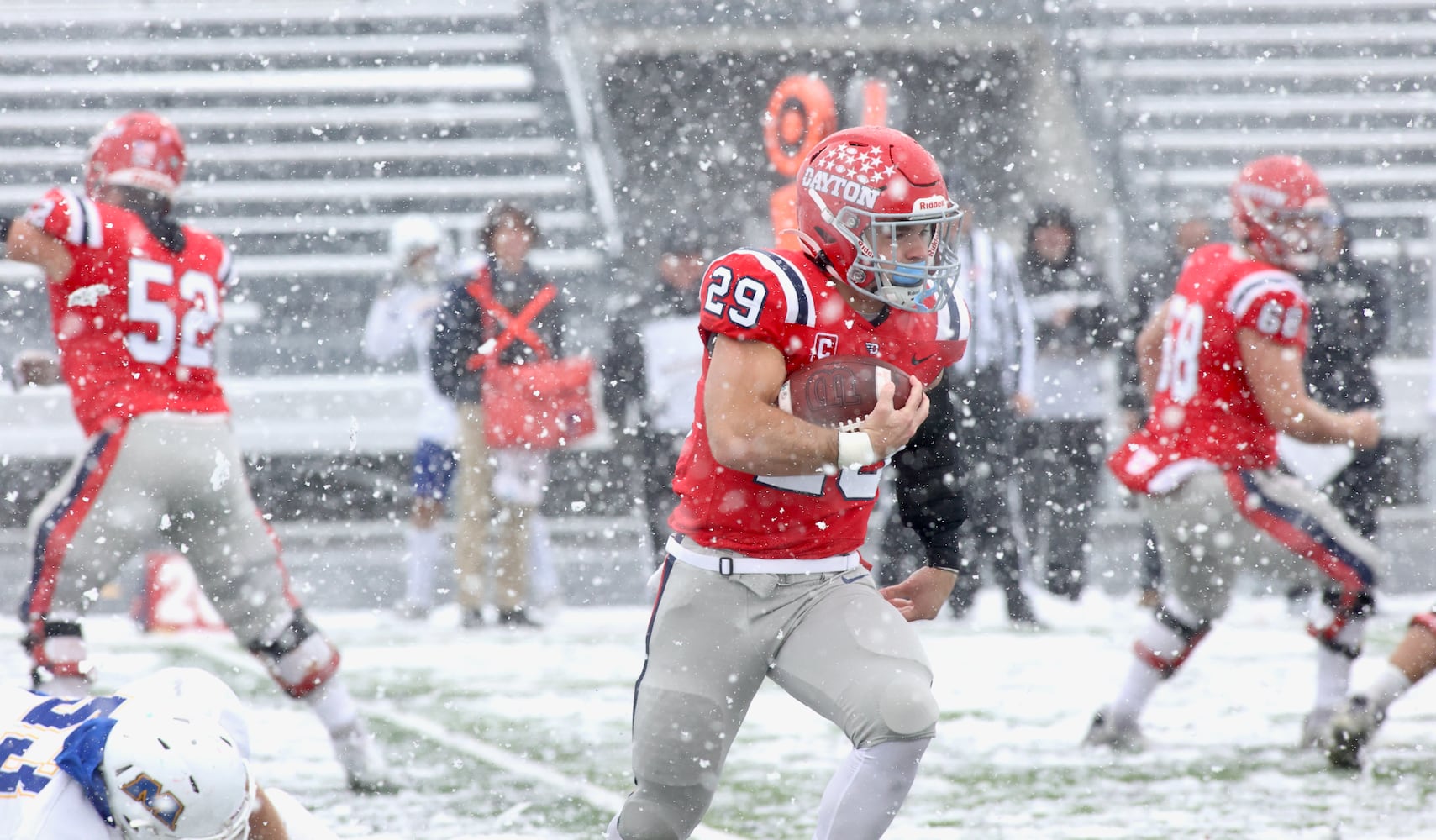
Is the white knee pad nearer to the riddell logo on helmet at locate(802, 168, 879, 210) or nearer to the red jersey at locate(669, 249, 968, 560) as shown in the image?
the red jersey at locate(669, 249, 968, 560)

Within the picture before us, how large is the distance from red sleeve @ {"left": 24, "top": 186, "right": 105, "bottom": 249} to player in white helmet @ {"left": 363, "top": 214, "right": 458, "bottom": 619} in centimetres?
323

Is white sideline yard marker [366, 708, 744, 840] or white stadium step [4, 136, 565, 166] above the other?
white stadium step [4, 136, 565, 166]

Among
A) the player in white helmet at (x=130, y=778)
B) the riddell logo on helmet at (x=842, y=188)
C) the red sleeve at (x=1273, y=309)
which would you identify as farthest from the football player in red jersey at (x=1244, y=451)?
the player in white helmet at (x=130, y=778)

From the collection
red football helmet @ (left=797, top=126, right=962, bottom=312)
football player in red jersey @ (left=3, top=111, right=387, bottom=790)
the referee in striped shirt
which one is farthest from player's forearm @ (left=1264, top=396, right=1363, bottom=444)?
football player in red jersey @ (left=3, top=111, right=387, bottom=790)

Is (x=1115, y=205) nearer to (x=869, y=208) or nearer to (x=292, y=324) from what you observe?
(x=292, y=324)

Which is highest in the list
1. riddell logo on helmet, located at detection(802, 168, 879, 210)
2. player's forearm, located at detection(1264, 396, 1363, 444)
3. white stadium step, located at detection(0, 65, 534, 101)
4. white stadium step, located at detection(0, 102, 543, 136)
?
white stadium step, located at detection(0, 65, 534, 101)

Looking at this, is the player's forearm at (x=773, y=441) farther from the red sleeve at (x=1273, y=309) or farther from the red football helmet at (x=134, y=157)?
the red football helmet at (x=134, y=157)

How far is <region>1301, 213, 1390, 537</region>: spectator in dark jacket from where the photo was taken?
6.46m

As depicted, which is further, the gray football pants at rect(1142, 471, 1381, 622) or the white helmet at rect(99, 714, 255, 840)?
the gray football pants at rect(1142, 471, 1381, 622)

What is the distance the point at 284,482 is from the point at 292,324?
5.64ft

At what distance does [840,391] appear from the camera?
3053 millimetres

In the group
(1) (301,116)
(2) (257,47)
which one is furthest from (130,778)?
(2) (257,47)

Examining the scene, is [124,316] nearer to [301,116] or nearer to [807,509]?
[807,509]

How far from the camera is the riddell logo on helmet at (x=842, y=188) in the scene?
313cm
